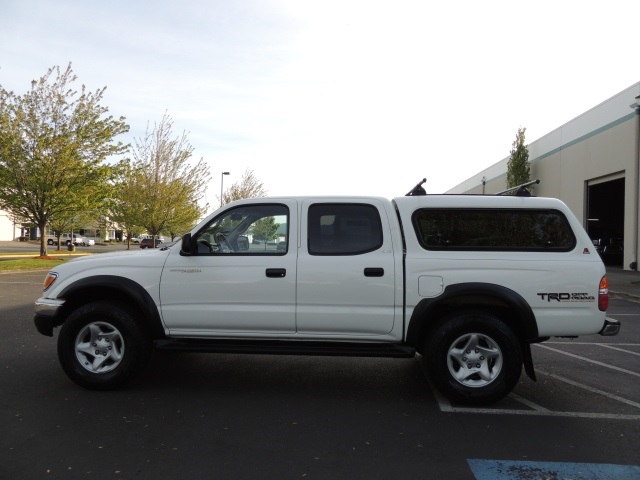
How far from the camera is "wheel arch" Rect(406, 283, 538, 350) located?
4469 mm

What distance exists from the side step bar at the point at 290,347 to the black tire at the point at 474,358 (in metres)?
0.28

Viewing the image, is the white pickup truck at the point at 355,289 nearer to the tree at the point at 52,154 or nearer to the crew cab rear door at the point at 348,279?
the crew cab rear door at the point at 348,279

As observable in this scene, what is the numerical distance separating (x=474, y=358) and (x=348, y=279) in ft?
4.57

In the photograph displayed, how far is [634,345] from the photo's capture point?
7648 millimetres

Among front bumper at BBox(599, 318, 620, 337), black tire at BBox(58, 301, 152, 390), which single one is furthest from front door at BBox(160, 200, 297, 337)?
front bumper at BBox(599, 318, 620, 337)

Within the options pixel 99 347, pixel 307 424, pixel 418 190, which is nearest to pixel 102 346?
pixel 99 347

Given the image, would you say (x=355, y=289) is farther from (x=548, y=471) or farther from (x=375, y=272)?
(x=548, y=471)

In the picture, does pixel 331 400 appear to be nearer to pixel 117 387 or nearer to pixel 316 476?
pixel 316 476

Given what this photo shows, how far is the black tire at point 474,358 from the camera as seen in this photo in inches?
177

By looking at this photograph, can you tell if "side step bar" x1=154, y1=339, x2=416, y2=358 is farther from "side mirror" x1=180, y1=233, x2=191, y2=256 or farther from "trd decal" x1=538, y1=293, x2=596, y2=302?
"trd decal" x1=538, y1=293, x2=596, y2=302

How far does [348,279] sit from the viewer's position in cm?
464

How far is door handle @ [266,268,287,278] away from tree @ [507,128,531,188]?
27.5 meters

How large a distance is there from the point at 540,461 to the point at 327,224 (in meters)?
2.70

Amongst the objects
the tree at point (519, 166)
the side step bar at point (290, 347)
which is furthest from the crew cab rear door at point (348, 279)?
the tree at point (519, 166)
